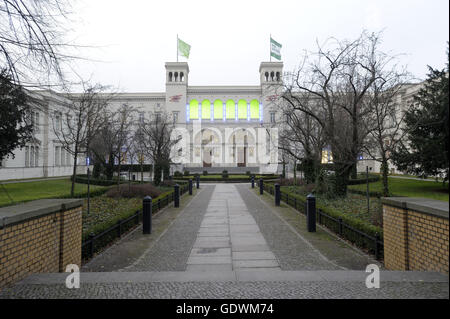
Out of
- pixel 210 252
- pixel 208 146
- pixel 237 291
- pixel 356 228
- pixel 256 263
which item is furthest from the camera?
pixel 208 146

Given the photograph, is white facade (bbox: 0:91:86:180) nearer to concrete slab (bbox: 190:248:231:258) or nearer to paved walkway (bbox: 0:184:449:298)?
paved walkway (bbox: 0:184:449:298)

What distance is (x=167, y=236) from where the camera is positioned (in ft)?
30.2

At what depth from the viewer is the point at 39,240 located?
4.69 m

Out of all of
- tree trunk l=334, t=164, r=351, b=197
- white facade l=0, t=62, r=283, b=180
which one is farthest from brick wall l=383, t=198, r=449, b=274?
white facade l=0, t=62, r=283, b=180

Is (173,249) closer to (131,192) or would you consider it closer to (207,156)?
(131,192)

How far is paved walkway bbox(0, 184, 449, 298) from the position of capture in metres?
3.92

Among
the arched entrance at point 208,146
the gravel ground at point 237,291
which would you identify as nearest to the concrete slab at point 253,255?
the gravel ground at point 237,291

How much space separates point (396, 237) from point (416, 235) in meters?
0.58

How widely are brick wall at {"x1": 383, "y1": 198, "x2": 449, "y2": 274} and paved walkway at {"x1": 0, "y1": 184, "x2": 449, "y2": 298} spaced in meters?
0.34

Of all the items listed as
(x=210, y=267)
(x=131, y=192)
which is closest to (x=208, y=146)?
(x=131, y=192)

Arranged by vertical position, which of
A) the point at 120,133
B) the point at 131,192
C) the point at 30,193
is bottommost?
the point at 30,193

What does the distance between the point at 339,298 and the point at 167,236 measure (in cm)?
632
